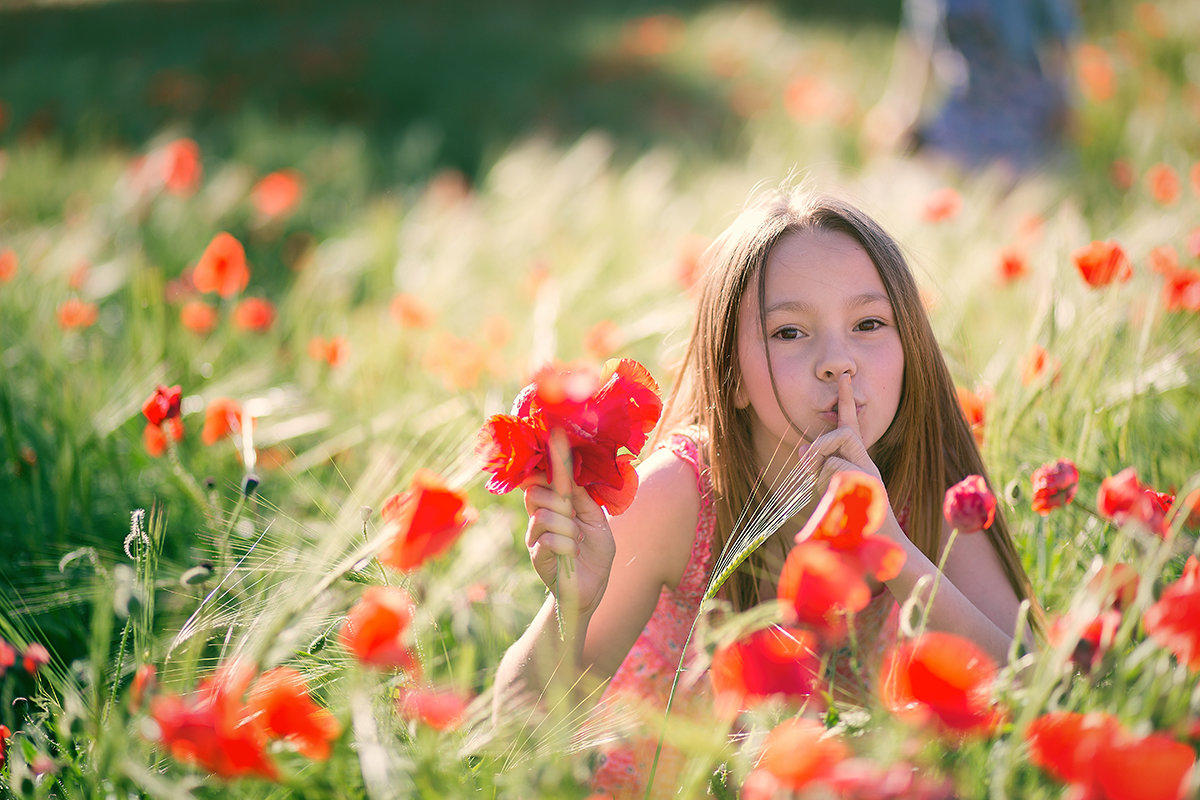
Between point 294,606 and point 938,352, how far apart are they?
3.12ft

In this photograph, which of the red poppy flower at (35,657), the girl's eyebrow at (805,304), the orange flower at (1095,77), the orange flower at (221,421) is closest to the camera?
the red poppy flower at (35,657)

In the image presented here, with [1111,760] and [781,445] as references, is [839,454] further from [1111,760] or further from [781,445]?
[1111,760]

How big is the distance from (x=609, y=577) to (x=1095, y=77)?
12.4 ft

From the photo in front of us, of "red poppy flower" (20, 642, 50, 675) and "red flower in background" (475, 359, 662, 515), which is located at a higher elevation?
"red flower in background" (475, 359, 662, 515)

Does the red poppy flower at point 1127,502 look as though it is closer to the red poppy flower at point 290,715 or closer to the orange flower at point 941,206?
the red poppy flower at point 290,715

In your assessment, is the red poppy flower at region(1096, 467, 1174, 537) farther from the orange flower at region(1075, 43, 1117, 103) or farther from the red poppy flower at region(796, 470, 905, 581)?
the orange flower at region(1075, 43, 1117, 103)

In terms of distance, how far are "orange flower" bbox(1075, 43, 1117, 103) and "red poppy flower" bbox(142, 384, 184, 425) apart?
3.79 meters

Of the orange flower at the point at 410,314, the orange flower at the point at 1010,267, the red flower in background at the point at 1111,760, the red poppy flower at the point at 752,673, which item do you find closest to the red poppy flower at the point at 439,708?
the red poppy flower at the point at 752,673

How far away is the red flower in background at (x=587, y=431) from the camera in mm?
776

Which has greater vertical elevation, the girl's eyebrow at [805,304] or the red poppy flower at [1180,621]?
the girl's eyebrow at [805,304]

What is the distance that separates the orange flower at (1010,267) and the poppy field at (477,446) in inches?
0.4

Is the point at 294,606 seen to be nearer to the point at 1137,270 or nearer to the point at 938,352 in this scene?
the point at 938,352

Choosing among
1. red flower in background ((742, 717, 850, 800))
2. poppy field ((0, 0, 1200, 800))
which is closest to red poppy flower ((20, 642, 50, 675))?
→ poppy field ((0, 0, 1200, 800))

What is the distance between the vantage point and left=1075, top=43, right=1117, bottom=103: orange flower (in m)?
3.74
